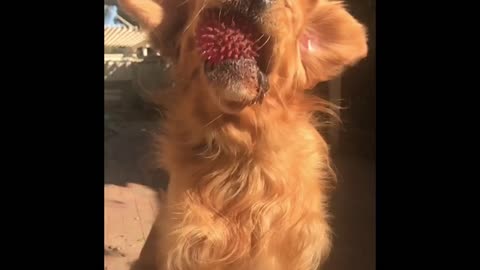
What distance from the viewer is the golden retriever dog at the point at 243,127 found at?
1.41 meters

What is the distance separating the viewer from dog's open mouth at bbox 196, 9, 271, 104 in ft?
4.58

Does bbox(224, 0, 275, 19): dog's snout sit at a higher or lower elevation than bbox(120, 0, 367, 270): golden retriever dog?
higher

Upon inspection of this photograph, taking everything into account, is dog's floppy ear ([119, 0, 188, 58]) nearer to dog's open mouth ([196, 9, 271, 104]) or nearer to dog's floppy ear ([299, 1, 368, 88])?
dog's open mouth ([196, 9, 271, 104])

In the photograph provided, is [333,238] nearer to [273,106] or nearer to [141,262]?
[273,106]

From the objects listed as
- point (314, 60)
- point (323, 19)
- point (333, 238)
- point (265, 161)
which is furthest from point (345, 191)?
point (323, 19)

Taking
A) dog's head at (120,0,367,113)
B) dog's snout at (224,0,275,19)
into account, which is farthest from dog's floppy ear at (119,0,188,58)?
dog's snout at (224,0,275,19)

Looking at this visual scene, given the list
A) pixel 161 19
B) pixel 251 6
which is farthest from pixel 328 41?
pixel 161 19

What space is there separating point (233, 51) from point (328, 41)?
28 centimetres

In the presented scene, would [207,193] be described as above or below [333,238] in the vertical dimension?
above

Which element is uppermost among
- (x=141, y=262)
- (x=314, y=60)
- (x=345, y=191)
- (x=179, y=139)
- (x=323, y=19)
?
(x=323, y=19)

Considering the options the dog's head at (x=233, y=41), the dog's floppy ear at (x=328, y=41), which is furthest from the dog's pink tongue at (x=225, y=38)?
the dog's floppy ear at (x=328, y=41)

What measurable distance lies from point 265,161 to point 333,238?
323 millimetres

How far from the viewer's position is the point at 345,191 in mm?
1576

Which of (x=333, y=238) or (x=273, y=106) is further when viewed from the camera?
(x=333, y=238)
